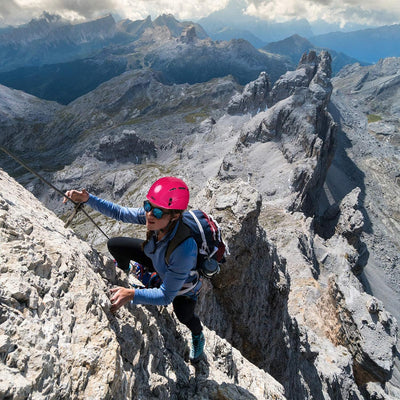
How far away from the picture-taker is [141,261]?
8.50 meters

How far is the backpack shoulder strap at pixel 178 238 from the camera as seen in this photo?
6039 mm

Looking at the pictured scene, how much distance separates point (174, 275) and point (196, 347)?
4.18 m

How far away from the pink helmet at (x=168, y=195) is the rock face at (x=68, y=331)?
89.8 inches

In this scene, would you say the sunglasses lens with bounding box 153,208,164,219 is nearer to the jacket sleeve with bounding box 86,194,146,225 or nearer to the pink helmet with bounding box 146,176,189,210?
the pink helmet with bounding box 146,176,189,210

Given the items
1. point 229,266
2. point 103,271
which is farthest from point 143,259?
point 229,266

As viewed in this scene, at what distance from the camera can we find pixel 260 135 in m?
118

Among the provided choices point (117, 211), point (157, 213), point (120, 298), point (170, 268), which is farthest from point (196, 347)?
point (157, 213)

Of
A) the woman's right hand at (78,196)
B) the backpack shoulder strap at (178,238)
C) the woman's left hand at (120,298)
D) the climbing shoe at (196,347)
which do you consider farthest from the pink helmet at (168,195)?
the climbing shoe at (196,347)

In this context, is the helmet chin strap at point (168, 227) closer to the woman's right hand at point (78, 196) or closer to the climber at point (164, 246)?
the climber at point (164, 246)

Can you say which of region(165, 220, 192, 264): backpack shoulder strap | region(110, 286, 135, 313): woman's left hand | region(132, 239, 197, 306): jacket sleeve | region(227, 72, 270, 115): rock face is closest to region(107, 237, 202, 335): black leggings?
region(132, 239, 197, 306): jacket sleeve

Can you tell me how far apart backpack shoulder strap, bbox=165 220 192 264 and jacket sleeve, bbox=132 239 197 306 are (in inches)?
2.9

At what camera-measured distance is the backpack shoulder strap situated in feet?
19.8

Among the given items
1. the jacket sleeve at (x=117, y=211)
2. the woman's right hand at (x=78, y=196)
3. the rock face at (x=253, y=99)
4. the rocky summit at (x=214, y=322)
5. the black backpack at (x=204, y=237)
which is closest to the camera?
the rocky summit at (x=214, y=322)

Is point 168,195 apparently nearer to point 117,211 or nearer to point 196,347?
point 117,211
